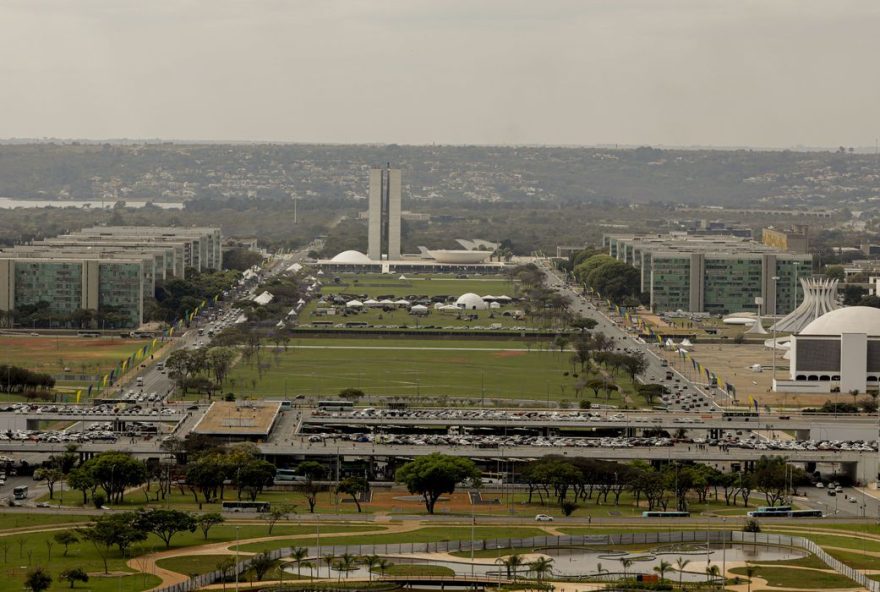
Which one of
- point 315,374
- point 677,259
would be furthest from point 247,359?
point 677,259

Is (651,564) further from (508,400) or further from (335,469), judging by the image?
(508,400)

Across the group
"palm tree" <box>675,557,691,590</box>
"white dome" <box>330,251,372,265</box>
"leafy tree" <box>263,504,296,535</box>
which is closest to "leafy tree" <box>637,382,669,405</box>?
"leafy tree" <box>263,504,296,535</box>

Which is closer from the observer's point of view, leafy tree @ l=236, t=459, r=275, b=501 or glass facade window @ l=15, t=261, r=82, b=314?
leafy tree @ l=236, t=459, r=275, b=501

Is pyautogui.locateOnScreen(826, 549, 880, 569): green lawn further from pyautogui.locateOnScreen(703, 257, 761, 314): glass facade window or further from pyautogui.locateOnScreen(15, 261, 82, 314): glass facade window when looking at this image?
pyautogui.locateOnScreen(703, 257, 761, 314): glass facade window

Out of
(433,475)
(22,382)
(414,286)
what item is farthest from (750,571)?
(414,286)

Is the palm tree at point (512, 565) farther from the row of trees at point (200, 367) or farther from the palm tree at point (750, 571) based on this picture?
the row of trees at point (200, 367)


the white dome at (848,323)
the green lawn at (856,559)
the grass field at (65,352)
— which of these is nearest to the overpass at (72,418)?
the grass field at (65,352)

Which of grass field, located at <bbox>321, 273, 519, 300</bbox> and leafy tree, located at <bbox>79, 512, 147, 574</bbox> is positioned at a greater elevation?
grass field, located at <bbox>321, 273, 519, 300</bbox>

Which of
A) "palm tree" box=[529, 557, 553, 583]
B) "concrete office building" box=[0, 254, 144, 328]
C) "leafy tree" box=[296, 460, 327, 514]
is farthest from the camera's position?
"concrete office building" box=[0, 254, 144, 328]
